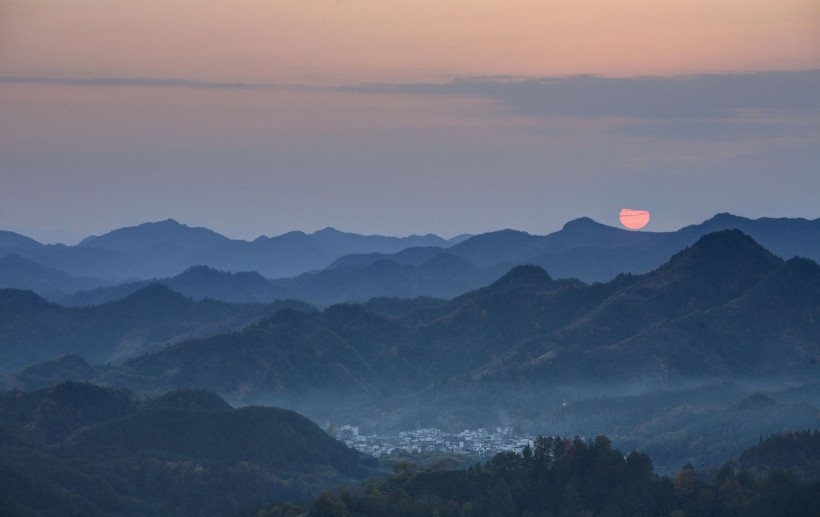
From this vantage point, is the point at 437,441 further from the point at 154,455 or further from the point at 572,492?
the point at 572,492

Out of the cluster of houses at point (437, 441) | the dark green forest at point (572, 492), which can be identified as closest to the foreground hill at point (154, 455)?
the cluster of houses at point (437, 441)

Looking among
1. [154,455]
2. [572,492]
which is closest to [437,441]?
[154,455]

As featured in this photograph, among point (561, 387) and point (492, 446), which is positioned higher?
point (561, 387)

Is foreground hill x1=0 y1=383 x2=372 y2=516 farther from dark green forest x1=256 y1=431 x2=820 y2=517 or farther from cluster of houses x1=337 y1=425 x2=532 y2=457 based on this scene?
dark green forest x1=256 y1=431 x2=820 y2=517

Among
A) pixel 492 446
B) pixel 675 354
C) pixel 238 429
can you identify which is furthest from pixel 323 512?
pixel 675 354

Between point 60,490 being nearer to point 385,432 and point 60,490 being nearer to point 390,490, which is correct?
point 390,490

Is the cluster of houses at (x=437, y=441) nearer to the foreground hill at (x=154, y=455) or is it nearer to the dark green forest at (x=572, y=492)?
the foreground hill at (x=154, y=455)
